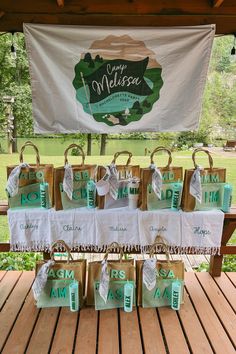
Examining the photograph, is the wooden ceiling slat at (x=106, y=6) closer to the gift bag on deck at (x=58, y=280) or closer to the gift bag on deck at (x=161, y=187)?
the gift bag on deck at (x=161, y=187)

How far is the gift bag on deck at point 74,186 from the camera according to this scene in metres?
2.02

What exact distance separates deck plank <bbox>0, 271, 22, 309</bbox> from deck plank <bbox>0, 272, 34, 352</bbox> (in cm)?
3

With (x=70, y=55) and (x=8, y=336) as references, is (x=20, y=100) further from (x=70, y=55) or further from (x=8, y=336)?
(x=8, y=336)

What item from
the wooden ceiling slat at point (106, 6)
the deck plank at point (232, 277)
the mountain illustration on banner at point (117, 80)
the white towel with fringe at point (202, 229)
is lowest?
the deck plank at point (232, 277)

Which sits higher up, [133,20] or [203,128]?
[133,20]

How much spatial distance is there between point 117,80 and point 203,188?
2.95ft

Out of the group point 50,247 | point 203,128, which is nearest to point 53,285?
point 50,247

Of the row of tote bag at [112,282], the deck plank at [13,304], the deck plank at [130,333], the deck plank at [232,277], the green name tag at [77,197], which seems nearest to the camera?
the deck plank at [130,333]

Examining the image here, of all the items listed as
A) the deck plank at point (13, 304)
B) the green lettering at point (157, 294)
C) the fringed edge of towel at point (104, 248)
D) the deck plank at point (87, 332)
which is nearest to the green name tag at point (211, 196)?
the fringed edge of towel at point (104, 248)

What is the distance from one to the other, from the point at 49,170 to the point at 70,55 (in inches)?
29.4

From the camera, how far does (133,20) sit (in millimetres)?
2002

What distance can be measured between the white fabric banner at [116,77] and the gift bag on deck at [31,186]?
0.84 feet

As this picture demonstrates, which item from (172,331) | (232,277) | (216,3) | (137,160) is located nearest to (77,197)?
(137,160)

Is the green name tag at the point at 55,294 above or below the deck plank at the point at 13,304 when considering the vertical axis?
above
